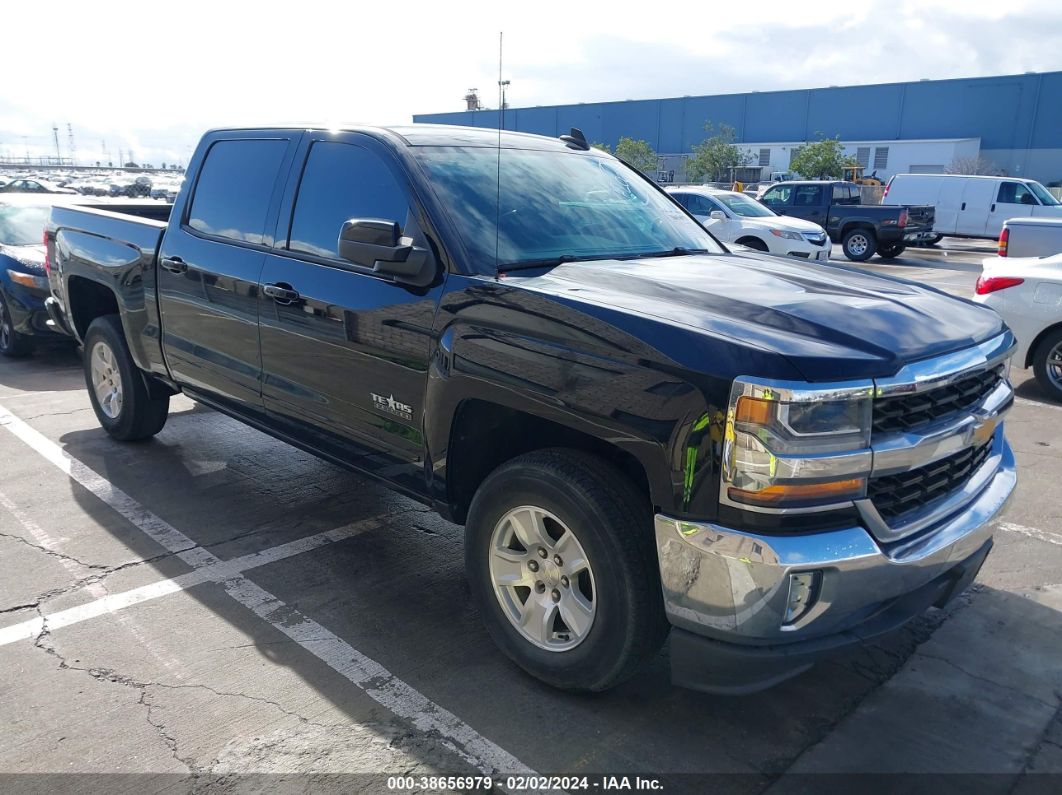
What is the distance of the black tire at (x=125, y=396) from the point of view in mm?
5637

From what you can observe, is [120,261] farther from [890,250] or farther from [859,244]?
[890,250]

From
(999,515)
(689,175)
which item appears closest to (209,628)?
(999,515)

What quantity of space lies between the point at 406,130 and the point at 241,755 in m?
2.66

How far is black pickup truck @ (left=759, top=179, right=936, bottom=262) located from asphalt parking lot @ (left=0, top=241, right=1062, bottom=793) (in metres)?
17.0

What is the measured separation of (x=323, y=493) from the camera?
5172 millimetres

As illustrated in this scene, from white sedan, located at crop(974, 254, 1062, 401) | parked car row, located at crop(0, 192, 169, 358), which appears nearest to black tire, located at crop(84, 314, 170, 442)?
parked car row, located at crop(0, 192, 169, 358)

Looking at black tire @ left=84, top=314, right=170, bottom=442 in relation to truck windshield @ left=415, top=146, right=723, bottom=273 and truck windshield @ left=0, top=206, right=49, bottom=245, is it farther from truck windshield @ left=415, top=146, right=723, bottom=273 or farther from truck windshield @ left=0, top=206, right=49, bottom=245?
truck windshield @ left=0, top=206, right=49, bottom=245

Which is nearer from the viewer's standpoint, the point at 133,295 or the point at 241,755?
the point at 241,755

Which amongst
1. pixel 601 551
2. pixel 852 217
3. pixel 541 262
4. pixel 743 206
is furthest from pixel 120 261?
pixel 852 217

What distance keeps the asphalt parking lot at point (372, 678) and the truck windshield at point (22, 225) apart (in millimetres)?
5457

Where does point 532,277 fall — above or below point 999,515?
above

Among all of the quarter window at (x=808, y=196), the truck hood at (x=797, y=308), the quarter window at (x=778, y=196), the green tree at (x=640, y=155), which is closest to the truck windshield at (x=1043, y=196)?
the quarter window at (x=808, y=196)

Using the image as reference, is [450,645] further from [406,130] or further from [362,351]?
[406,130]

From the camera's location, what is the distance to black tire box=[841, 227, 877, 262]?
20688 millimetres
